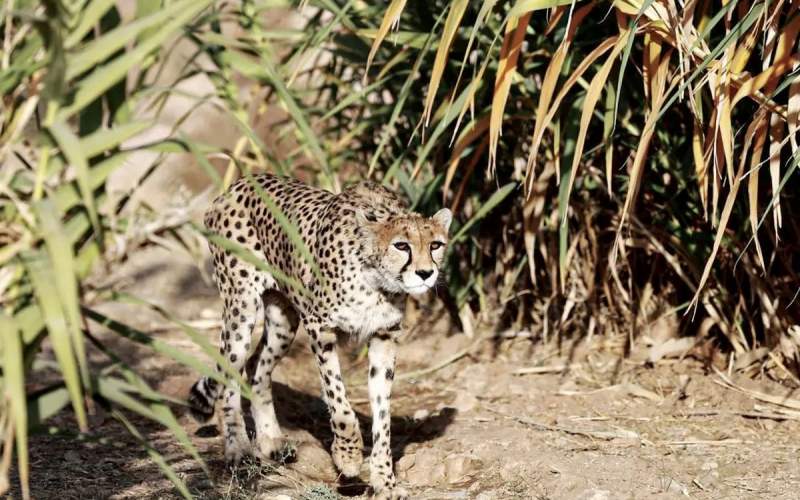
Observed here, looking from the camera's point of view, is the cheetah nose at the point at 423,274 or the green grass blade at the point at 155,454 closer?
the green grass blade at the point at 155,454

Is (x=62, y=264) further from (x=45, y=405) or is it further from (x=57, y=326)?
(x=45, y=405)

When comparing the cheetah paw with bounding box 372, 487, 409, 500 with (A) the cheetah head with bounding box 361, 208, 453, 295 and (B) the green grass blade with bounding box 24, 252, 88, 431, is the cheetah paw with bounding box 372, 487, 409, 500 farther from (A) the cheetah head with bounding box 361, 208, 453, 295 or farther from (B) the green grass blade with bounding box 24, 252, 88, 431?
(B) the green grass blade with bounding box 24, 252, 88, 431

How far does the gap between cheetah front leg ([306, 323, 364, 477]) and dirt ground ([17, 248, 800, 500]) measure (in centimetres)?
11

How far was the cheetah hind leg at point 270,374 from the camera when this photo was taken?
448 centimetres

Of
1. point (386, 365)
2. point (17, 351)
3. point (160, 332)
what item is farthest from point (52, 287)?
point (160, 332)

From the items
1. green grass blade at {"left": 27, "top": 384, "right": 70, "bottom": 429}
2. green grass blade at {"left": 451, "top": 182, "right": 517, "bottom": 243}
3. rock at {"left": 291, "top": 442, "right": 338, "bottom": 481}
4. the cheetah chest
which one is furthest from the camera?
green grass blade at {"left": 451, "top": 182, "right": 517, "bottom": 243}

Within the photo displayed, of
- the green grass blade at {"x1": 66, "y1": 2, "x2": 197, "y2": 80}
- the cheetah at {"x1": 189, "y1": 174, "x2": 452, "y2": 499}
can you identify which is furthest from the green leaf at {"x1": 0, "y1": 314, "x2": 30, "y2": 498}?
the cheetah at {"x1": 189, "y1": 174, "x2": 452, "y2": 499}

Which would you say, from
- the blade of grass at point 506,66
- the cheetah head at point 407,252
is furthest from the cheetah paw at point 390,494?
the blade of grass at point 506,66

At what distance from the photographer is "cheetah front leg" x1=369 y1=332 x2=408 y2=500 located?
13.5 ft

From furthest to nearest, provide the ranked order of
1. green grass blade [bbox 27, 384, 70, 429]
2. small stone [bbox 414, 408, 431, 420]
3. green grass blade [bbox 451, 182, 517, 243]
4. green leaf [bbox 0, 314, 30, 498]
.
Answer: small stone [bbox 414, 408, 431, 420], green grass blade [bbox 451, 182, 517, 243], green grass blade [bbox 27, 384, 70, 429], green leaf [bbox 0, 314, 30, 498]

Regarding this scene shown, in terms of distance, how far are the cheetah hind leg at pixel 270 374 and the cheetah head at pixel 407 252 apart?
68 cm

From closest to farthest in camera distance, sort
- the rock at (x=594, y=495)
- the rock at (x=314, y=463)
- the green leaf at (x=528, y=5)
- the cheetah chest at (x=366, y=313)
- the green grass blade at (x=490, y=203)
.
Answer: the green leaf at (x=528, y=5), the rock at (x=594, y=495), the cheetah chest at (x=366, y=313), the rock at (x=314, y=463), the green grass blade at (x=490, y=203)

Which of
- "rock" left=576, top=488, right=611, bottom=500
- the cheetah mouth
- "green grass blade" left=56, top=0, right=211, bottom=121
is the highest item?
"green grass blade" left=56, top=0, right=211, bottom=121

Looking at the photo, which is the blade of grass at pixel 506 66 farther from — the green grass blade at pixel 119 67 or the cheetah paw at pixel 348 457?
the green grass blade at pixel 119 67
